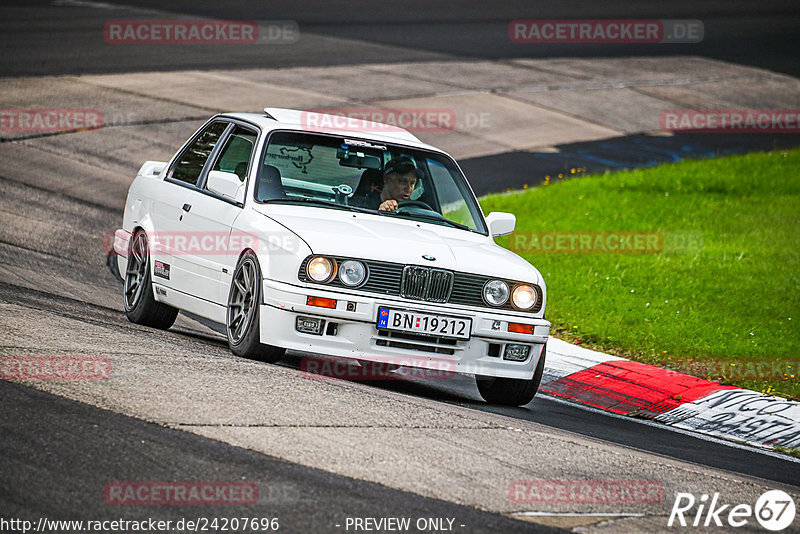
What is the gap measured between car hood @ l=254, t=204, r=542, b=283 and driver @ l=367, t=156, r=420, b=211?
0.33 m

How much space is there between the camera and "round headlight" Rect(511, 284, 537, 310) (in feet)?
25.7

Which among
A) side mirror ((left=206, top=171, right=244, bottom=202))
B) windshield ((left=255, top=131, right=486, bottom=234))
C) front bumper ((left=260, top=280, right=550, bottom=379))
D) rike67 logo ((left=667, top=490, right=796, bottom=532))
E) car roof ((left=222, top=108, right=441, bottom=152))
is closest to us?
rike67 logo ((left=667, top=490, right=796, bottom=532))

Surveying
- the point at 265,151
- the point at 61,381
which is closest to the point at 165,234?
the point at 265,151

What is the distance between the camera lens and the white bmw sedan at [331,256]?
7453mm

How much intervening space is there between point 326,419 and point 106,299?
15.1ft

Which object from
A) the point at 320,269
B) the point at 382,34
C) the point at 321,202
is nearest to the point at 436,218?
the point at 321,202

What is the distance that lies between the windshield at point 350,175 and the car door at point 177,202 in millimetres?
825

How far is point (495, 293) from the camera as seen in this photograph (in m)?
7.79

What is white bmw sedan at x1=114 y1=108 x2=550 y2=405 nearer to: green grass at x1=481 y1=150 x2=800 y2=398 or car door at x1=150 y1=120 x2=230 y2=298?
car door at x1=150 y1=120 x2=230 y2=298

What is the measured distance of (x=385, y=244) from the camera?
25.1 ft

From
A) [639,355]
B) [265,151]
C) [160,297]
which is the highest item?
[265,151]

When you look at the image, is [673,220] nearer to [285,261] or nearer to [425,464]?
[285,261]

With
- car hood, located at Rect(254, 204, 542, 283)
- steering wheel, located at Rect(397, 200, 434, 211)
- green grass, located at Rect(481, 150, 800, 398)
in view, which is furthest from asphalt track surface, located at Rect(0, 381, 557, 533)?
green grass, located at Rect(481, 150, 800, 398)

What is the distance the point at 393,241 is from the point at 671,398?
2.86 meters
